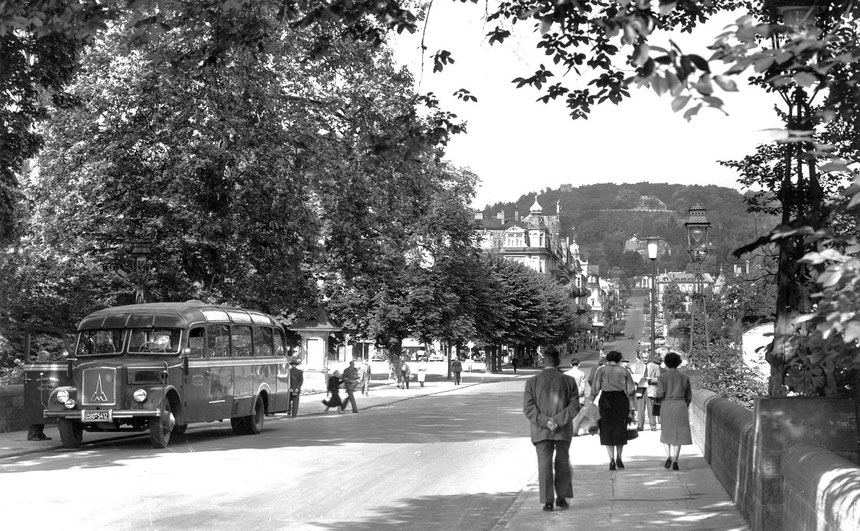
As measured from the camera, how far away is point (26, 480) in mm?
15102

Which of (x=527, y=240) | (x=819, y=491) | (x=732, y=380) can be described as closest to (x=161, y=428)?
(x=732, y=380)

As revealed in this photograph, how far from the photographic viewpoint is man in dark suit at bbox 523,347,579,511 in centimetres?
1205

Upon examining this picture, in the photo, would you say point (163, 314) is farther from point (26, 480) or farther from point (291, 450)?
point (26, 480)

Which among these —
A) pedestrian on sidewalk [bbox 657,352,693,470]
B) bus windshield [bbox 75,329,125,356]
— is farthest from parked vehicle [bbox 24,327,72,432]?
pedestrian on sidewalk [bbox 657,352,693,470]

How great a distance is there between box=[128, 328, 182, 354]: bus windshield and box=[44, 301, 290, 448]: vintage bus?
2 centimetres

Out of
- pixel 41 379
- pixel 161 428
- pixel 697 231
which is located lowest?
pixel 161 428

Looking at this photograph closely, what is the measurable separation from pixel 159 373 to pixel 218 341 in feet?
8.47

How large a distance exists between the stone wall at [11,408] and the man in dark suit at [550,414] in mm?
16706

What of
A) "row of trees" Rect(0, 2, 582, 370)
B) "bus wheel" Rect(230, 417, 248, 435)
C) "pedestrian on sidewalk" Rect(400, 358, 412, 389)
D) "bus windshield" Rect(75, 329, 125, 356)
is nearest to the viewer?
"bus windshield" Rect(75, 329, 125, 356)

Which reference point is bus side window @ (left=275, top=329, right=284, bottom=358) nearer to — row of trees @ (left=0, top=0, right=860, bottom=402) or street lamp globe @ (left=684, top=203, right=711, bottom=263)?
row of trees @ (left=0, top=0, right=860, bottom=402)

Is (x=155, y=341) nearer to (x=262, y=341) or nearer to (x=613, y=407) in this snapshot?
(x=262, y=341)

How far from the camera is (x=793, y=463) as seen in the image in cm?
804

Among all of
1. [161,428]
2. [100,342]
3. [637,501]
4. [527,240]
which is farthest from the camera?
[527,240]

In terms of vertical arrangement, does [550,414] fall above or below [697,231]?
below
